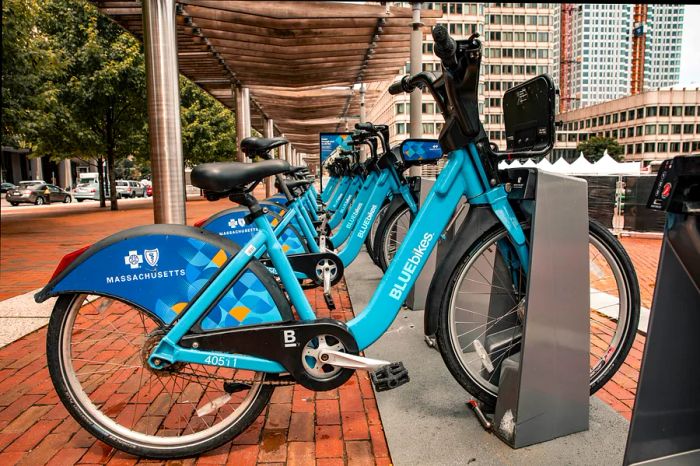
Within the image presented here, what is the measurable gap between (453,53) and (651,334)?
4.32 ft

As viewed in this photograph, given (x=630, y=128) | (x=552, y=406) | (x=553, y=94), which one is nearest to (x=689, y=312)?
(x=552, y=406)

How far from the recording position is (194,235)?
7.34 feet

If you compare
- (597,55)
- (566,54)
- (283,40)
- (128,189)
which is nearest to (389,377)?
(283,40)

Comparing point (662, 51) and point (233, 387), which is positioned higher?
point (662, 51)

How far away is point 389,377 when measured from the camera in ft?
8.14

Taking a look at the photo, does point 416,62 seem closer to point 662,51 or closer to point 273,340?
point 273,340

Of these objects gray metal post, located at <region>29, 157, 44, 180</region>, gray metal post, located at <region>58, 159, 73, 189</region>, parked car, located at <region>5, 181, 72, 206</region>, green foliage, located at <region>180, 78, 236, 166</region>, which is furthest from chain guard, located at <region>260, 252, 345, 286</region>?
gray metal post, located at <region>58, 159, 73, 189</region>

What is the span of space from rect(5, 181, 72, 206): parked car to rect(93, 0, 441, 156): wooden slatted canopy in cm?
2051

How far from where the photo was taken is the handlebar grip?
2.14 metres

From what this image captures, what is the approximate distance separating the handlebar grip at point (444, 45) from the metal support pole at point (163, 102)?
4018 mm

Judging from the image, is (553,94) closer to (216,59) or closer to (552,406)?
(552,406)

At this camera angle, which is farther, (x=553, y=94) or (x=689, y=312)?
(x=553, y=94)

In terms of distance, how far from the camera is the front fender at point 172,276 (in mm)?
2174

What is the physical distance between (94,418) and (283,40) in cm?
853
